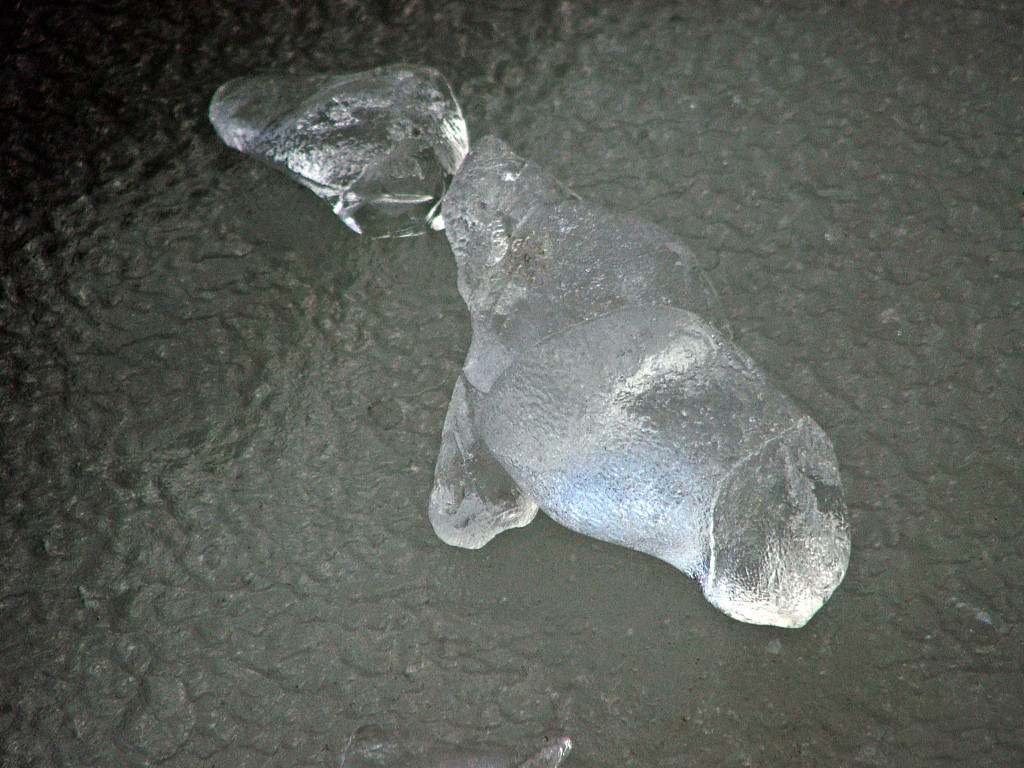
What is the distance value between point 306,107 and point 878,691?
0.32 meters

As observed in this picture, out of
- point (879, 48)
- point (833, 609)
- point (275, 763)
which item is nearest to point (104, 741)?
point (275, 763)

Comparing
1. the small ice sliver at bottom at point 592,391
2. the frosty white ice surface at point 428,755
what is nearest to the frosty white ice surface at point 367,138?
the small ice sliver at bottom at point 592,391

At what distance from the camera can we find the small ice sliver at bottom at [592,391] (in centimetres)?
31

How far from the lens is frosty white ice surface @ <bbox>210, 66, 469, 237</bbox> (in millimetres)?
357

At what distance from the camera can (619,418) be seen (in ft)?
1.03

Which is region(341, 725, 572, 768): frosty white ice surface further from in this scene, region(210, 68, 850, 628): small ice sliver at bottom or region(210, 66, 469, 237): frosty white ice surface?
region(210, 66, 469, 237): frosty white ice surface

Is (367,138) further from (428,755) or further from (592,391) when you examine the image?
(428,755)

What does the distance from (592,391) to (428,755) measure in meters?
0.15

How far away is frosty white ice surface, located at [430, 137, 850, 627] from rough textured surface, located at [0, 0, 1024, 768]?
3 centimetres

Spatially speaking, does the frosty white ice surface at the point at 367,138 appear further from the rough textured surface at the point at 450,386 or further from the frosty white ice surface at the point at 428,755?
the frosty white ice surface at the point at 428,755

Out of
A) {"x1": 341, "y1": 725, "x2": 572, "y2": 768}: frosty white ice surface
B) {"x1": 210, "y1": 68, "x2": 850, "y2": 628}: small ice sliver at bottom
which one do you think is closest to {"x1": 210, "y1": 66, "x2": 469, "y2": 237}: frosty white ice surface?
{"x1": 210, "y1": 68, "x2": 850, "y2": 628}: small ice sliver at bottom

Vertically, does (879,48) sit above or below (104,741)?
above

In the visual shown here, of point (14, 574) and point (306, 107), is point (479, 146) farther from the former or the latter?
point (14, 574)

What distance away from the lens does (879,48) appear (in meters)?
0.40
